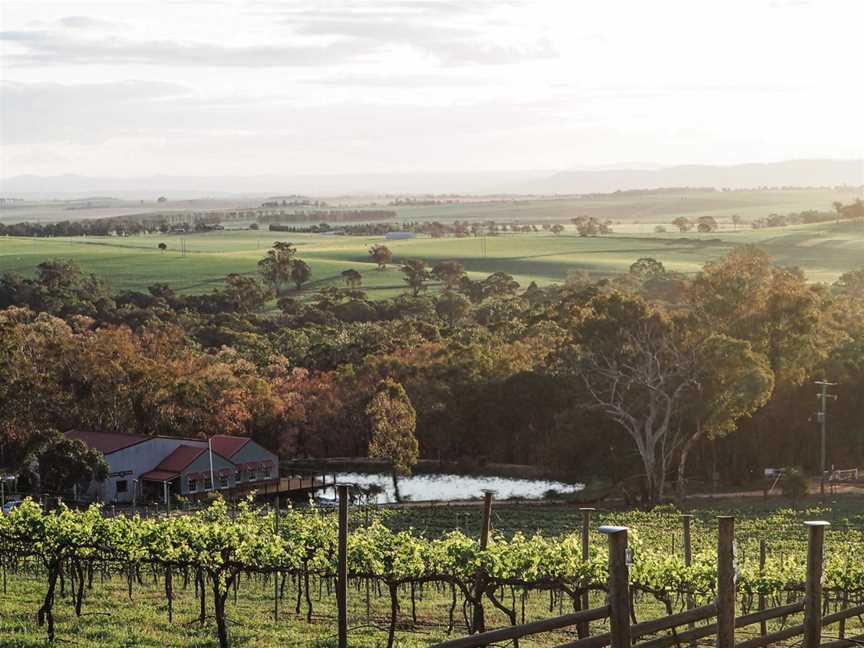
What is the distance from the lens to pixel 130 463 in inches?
1916

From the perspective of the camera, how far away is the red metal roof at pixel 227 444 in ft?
166

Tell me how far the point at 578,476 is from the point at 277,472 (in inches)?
506

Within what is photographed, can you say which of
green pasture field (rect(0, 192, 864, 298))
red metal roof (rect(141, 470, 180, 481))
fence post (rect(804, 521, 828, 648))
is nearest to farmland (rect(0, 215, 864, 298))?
green pasture field (rect(0, 192, 864, 298))

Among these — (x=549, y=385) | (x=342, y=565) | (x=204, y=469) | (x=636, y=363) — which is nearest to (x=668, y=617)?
(x=342, y=565)

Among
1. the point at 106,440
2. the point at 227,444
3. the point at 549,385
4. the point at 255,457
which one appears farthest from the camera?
the point at 549,385

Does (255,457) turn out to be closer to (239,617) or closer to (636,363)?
(636,363)

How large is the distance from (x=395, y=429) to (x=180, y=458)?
9229mm

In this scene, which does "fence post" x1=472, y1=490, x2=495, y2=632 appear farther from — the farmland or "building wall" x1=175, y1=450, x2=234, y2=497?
the farmland

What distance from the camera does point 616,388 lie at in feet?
162

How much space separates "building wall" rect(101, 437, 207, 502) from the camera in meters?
47.9

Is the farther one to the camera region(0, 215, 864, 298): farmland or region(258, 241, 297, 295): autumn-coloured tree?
region(0, 215, 864, 298): farmland

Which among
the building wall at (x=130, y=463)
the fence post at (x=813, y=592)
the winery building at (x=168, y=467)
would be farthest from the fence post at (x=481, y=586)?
the building wall at (x=130, y=463)

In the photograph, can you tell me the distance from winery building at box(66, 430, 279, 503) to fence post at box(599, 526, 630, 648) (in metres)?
37.4

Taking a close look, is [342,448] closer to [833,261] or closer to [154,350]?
[154,350]
